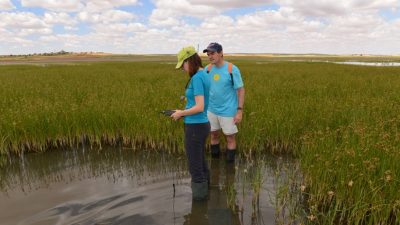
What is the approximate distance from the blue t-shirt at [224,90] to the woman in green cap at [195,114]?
1341mm

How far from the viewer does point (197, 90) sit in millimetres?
3641

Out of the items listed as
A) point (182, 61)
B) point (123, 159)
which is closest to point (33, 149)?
point (123, 159)

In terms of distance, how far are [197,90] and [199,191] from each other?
1620 millimetres

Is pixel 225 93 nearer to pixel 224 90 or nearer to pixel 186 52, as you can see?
pixel 224 90

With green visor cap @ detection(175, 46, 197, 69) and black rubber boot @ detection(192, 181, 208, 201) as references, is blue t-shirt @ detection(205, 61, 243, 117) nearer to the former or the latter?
black rubber boot @ detection(192, 181, 208, 201)

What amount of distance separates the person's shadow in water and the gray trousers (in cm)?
39

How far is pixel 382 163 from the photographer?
3.88 meters

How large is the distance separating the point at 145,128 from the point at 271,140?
2.82 meters

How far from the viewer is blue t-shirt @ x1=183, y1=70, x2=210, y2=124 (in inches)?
143

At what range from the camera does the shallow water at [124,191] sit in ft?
13.7

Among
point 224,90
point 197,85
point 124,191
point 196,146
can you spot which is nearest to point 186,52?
point 197,85

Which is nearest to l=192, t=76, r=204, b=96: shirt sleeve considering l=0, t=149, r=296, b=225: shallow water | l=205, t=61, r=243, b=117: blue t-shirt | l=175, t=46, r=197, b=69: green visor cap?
l=175, t=46, r=197, b=69: green visor cap

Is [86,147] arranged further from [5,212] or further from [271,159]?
[271,159]


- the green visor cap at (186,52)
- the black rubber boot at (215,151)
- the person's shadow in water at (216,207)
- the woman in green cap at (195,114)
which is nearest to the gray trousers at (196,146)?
the woman in green cap at (195,114)
